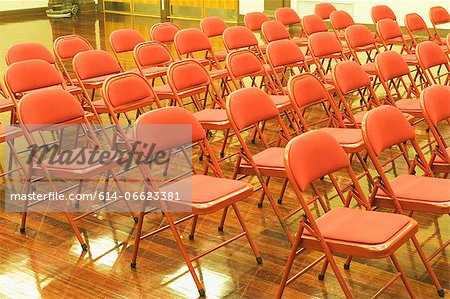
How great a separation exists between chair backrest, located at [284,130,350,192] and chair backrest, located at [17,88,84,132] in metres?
1.94

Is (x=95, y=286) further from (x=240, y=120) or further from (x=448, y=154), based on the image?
(x=448, y=154)

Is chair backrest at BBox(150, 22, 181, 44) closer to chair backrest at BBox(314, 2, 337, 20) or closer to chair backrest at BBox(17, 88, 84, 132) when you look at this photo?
chair backrest at BBox(314, 2, 337, 20)

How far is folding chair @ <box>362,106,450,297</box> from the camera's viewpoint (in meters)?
3.81

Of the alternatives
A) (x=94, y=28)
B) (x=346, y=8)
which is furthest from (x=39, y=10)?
(x=346, y=8)

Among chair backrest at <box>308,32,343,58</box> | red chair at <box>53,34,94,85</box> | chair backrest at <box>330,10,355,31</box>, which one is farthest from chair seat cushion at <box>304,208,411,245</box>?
chair backrest at <box>330,10,355,31</box>

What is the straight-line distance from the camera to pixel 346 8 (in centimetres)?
1341

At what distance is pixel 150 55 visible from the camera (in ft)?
22.9

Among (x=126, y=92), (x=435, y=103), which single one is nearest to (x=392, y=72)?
(x=435, y=103)

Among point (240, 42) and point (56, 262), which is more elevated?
point (240, 42)

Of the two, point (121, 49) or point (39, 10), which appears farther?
point (39, 10)

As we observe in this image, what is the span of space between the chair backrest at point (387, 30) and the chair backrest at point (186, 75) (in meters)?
3.24

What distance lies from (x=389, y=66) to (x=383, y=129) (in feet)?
6.91

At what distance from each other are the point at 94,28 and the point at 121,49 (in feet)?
25.0

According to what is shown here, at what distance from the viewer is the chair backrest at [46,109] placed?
4.59m
